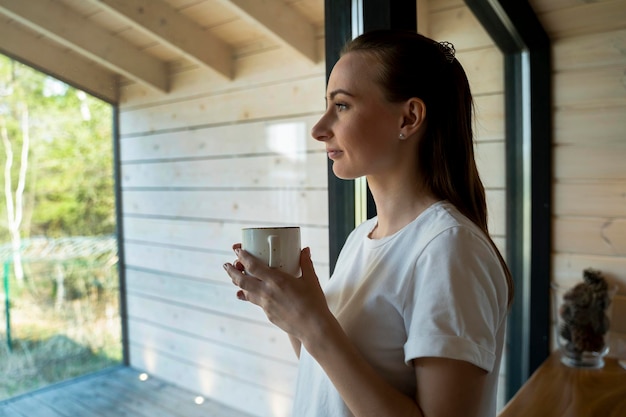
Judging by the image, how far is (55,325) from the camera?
0.59 metres

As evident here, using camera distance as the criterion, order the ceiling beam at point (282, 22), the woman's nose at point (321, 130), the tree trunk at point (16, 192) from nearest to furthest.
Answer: the tree trunk at point (16, 192), the woman's nose at point (321, 130), the ceiling beam at point (282, 22)

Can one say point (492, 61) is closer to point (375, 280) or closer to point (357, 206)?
point (357, 206)

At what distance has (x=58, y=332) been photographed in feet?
1.95

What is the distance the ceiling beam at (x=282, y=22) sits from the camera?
86 centimetres

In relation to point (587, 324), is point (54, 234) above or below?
above

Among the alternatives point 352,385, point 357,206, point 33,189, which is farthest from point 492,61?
point 33,189

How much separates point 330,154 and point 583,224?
1.54 metres

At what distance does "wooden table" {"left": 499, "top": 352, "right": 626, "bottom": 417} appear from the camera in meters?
1.35

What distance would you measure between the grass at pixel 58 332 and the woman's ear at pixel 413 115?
0.45 metres

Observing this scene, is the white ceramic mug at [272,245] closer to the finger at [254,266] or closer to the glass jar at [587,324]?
the finger at [254,266]

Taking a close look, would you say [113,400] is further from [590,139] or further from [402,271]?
[590,139]

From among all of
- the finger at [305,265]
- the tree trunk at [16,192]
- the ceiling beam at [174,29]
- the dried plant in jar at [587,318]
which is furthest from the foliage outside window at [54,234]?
the dried plant in jar at [587,318]

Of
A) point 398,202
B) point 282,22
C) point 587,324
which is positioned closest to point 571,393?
point 587,324

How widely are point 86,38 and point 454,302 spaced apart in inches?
21.2
